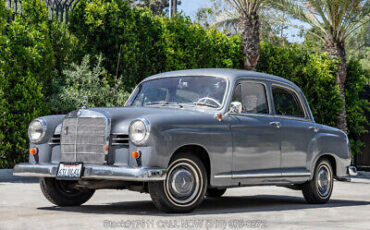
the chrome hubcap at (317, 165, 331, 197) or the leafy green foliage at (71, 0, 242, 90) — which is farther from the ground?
the leafy green foliage at (71, 0, 242, 90)

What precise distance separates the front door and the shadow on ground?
1.79 ft

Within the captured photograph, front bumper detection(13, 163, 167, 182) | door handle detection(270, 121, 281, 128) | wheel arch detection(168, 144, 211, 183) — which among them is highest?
door handle detection(270, 121, 281, 128)

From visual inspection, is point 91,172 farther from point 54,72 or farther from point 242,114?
point 54,72

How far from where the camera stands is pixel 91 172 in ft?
25.2

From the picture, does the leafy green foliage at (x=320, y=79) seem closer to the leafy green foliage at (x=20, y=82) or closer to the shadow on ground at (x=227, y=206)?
the leafy green foliage at (x=20, y=82)

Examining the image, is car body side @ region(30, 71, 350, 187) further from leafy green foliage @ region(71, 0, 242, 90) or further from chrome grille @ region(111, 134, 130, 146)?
leafy green foliage @ region(71, 0, 242, 90)

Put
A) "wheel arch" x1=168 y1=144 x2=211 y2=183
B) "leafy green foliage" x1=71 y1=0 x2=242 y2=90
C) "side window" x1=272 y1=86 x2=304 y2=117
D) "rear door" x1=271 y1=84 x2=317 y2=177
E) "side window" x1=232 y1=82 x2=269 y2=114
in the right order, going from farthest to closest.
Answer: "leafy green foliage" x1=71 y1=0 x2=242 y2=90 → "side window" x1=272 y1=86 x2=304 y2=117 → "rear door" x1=271 y1=84 x2=317 y2=177 → "side window" x1=232 y1=82 x2=269 y2=114 → "wheel arch" x1=168 y1=144 x2=211 y2=183

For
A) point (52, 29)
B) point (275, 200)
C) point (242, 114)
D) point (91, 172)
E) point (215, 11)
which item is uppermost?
point (215, 11)

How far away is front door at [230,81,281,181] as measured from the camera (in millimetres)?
8695

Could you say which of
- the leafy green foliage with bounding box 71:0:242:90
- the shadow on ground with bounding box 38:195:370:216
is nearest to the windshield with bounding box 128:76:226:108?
the shadow on ground with bounding box 38:195:370:216

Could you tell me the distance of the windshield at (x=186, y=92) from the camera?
8852mm

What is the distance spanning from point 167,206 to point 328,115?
15.4 metres

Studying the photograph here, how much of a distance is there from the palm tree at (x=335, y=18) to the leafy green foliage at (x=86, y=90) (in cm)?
881

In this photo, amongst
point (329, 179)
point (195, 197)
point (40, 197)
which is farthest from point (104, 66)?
point (195, 197)
